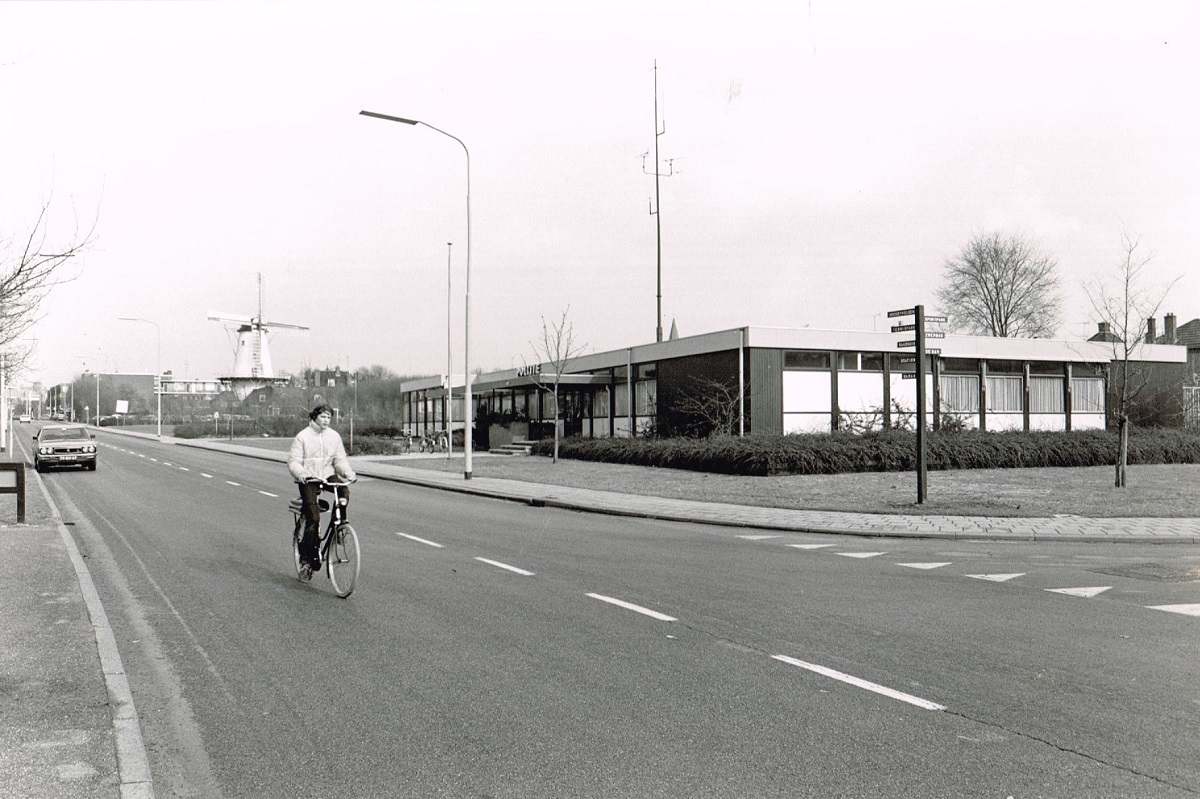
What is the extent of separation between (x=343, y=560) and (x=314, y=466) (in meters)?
1.05

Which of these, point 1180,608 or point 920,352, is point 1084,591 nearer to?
point 1180,608

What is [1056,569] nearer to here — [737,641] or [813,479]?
[737,641]

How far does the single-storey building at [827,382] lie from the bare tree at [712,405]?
0.19 feet

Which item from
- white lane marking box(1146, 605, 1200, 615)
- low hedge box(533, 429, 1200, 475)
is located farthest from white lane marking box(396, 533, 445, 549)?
low hedge box(533, 429, 1200, 475)

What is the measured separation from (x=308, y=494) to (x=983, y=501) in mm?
12556

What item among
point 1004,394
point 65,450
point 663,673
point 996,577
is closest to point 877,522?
point 996,577

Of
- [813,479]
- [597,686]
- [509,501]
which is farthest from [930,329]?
[597,686]

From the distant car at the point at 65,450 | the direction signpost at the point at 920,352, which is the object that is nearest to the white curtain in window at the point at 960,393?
the direction signpost at the point at 920,352

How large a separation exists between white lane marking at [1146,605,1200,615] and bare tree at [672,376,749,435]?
20384 mm

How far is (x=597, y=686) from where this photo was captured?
219 inches

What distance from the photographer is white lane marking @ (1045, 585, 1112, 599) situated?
28.7 feet

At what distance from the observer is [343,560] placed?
856 centimetres

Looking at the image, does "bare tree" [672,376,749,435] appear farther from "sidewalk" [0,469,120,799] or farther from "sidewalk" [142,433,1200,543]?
"sidewalk" [0,469,120,799]

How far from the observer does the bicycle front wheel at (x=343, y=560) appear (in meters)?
8.40
